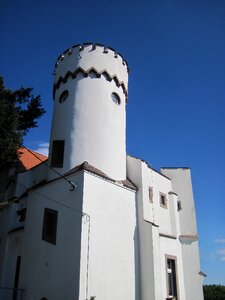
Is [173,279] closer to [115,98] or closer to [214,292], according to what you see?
[115,98]

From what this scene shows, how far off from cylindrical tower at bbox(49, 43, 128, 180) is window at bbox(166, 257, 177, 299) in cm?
488

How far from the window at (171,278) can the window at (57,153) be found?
7.27 metres

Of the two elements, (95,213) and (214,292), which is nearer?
Result: (95,213)

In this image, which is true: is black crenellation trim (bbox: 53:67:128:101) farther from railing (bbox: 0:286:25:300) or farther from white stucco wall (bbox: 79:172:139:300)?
railing (bbox: 0:286:25:300)

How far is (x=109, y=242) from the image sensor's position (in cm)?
1232

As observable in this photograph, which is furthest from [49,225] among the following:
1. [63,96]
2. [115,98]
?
[115,98]

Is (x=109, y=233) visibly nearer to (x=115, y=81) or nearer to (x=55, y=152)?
(x=55, y=152)

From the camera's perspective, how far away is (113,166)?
14898 mm

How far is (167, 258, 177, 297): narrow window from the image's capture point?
559 inches

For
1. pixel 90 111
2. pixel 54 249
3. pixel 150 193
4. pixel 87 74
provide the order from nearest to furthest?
pixel 54 249, pixel 90 111, pixel 150 193, pixel 87 74

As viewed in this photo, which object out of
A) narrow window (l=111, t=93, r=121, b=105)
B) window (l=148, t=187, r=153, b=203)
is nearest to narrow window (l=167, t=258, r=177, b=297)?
window (l=148, t=187, r=153, b=203)

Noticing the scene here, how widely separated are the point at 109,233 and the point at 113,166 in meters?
3.62

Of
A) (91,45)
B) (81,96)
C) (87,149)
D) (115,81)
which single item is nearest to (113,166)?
(87,149)

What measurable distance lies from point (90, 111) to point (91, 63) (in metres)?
2.98
